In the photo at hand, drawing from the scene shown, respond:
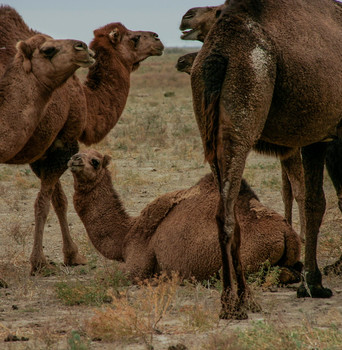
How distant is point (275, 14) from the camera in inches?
212

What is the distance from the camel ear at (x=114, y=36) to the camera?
9617 mm

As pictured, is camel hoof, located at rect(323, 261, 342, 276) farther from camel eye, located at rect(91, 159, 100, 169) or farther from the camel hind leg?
the camel hind leg

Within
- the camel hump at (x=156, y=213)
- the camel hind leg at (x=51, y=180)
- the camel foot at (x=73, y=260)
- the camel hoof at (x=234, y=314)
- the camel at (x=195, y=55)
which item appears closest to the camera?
the camel hoof at (x=234, y=314)

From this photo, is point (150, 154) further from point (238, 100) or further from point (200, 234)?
point (238, 100)

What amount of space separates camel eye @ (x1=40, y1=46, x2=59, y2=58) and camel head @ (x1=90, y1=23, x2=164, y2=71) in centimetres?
259

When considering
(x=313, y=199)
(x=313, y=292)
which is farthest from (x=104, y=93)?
(x=313, y=292)

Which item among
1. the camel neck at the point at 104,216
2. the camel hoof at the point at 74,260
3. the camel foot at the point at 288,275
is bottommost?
the camel hoof at the point at 74,260

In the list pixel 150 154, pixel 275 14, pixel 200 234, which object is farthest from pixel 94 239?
pixel 150 154

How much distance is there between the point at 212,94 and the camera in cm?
505

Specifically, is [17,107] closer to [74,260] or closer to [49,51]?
[49,51]

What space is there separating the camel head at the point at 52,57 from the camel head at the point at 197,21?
1.12 metres

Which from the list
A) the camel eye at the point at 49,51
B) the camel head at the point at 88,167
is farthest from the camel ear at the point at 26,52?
the camel head at the point at 88,167

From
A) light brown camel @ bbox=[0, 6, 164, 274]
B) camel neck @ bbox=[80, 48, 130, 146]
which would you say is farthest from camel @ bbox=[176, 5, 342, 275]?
camel neck @ bbox=[80, 48, 130, 146]

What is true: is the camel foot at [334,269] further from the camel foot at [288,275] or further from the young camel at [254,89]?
the young camel at [254,89]
